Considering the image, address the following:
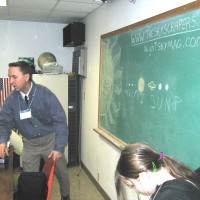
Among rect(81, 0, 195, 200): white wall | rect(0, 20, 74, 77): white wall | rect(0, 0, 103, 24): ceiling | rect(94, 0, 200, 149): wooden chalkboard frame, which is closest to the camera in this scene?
rect(94, 0, 200, 149): wooden chalkboard frame

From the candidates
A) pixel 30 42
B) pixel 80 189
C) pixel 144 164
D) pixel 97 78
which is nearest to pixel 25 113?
pixel 97 78

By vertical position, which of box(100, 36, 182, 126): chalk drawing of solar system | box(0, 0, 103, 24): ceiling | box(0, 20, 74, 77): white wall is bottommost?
box(100, 36, 182, 126): chalk drawing of solar system

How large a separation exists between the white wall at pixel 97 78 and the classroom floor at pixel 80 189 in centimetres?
14

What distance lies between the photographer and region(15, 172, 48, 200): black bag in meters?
1.96

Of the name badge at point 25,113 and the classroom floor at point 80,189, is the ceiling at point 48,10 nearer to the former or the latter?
the name badge at point 25,113

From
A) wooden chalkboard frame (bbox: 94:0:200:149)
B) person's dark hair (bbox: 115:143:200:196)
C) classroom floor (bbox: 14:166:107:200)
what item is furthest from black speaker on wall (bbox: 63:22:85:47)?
person's dark hair (bbox: 115:143:200:196)

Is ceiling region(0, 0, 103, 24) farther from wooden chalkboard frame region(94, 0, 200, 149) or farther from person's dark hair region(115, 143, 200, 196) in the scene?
person's dark hair region(115, 143, 200, 196)

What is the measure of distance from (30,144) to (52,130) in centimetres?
25

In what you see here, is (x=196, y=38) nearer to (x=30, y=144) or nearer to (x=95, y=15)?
(x=30, y=144)

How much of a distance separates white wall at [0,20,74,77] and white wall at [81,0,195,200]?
0.79m

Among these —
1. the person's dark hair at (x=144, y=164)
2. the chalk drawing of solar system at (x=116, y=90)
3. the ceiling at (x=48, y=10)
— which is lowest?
the person's dark hair at (x=144, y=164)

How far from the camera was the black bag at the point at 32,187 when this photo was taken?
1960 mm

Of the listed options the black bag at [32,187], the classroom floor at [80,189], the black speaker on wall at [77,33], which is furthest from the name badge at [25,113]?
the black speaker on wall at [77,33]

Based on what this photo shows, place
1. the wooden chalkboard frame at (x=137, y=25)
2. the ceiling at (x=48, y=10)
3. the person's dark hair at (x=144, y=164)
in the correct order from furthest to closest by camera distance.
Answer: the ceiling at (x=48, y=10), the wooden chalkboard frame at (x=137, y=25), the person's dark hair at (x=144, y=164)
